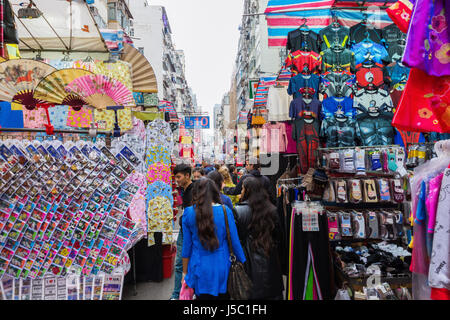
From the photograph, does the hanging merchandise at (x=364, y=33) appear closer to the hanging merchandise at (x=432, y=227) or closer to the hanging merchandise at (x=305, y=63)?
the hanging merchandise at (x=305, y=63)

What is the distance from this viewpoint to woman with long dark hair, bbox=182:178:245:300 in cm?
265

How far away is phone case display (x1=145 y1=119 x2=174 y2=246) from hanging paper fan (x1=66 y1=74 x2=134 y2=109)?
1.64 m

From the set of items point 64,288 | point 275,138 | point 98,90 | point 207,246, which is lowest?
point 64,288

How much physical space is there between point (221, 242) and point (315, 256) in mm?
→ 1415

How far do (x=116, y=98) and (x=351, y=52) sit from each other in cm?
344

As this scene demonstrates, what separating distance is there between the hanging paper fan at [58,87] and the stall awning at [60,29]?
8.62 ft

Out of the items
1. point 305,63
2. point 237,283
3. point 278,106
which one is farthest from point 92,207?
point 278,106

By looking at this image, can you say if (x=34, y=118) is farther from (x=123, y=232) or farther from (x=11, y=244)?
(x=123, y=232)

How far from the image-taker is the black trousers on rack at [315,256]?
11.6 feet

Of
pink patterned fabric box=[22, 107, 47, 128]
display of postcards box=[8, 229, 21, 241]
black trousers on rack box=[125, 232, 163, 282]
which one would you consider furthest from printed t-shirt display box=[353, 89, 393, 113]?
display of postcards box=[8, 229, 21, 241]

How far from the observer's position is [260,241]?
3.34 m
